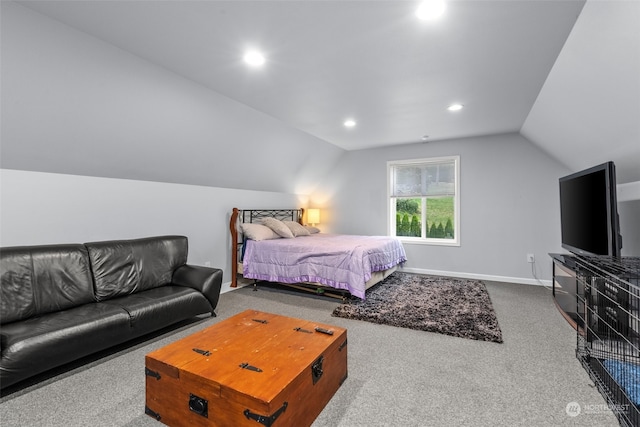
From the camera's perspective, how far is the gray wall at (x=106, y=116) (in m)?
2.17

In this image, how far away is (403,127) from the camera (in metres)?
4.48

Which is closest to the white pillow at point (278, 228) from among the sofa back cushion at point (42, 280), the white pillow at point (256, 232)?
the white pillow at point (256, 232)

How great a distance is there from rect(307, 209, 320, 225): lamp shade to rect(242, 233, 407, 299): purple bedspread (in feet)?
5.42

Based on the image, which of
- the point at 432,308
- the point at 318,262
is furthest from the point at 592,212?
the point at 318,262

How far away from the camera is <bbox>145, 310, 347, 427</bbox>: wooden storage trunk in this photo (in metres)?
1.37

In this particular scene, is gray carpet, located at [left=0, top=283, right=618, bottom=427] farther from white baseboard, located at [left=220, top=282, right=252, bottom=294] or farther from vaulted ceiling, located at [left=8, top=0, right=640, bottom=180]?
vaulted ceiling, located at [left=8, top=0, right=640, bottom=180]

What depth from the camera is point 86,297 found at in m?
2.62

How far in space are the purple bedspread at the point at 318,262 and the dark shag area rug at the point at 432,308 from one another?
12.6 inches

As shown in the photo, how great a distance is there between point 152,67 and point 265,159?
7.34 ft

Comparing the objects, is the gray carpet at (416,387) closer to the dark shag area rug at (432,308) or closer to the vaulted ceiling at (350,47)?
the dark shag area rug at (432,308)

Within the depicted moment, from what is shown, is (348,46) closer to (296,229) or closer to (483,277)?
(296,229)

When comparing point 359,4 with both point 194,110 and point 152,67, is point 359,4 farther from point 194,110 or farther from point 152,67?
point 194,110

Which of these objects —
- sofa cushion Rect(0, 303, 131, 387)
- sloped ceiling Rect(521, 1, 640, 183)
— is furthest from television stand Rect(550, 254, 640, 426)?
sofa cushion Rect(0, 303, 131, 387)

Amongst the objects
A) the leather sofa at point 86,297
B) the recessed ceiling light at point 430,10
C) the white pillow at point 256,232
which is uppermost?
the recessed ceiling light at point 430,10
